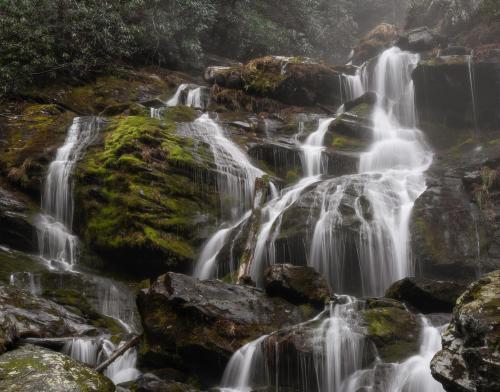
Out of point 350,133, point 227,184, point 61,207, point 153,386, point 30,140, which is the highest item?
point 350,133

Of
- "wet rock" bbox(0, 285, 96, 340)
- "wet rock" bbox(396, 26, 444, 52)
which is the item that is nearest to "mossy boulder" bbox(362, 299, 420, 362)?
"wet rock" bbox(0, 285, 96, 340)

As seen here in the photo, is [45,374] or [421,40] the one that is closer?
[45,374]

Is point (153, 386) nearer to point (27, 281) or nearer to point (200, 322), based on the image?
point (200, 322)

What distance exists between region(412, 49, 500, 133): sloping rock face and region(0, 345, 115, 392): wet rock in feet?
48.0

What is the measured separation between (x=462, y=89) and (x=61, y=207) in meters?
13.0

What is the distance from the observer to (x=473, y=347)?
458cm

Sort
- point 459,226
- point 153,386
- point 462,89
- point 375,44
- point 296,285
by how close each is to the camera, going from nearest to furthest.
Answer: point 153,386
point 296,285
point 459,226
point 462,89
point 375,44

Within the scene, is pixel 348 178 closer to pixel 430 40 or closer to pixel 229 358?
pixel 229 358

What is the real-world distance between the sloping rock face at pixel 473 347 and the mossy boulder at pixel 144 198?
22.8 ft

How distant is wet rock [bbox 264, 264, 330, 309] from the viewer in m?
8.23

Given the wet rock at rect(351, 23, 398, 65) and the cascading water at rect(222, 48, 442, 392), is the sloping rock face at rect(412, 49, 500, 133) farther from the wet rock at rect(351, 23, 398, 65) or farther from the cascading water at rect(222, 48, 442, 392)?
the wet rock at rect(351, 23, 398, 65)

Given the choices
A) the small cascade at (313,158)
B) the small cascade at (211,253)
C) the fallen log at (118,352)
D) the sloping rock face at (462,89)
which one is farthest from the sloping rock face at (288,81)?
the fallen log at (118,352)

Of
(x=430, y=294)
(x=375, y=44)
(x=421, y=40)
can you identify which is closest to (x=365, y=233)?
(x=430, y=294)

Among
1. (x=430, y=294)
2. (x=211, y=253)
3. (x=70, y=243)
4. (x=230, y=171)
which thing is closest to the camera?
(x=430, y=294)
